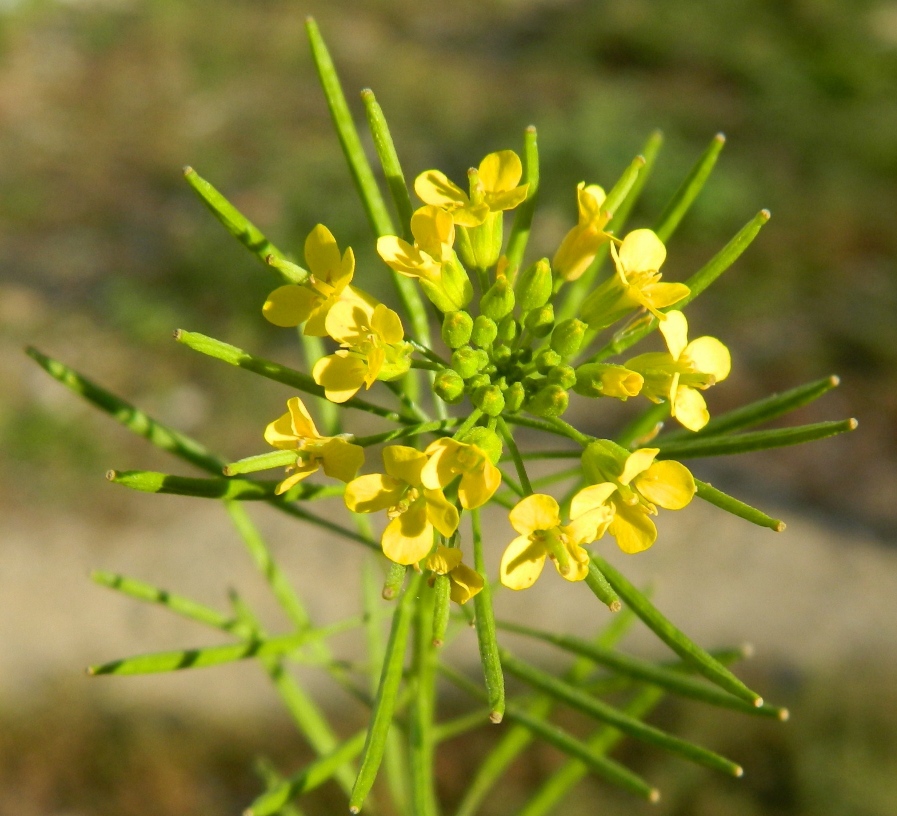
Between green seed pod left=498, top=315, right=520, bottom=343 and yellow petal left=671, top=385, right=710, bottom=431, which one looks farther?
green seed pod left=498, top=315, right=520, bottom=343

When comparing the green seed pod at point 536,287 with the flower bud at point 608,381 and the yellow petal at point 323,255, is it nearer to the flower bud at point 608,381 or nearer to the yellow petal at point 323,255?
the flower bud at point 608,381

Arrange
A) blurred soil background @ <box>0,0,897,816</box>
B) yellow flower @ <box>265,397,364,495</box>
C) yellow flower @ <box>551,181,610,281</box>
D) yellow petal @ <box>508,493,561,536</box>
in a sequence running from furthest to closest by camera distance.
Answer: blurred soil background @ <box>0,0,897,816</box> → yellow flower @ <box>551,181,610,281</box> → yellow flower @ <box>265,397,364,495</box> → yellow petal @ <box>508,493,561,536</box>

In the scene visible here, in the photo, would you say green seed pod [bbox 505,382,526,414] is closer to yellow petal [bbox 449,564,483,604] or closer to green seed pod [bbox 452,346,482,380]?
green seed pod [bbox 452,346,482,380]

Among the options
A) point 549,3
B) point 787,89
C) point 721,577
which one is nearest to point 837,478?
point 721,577

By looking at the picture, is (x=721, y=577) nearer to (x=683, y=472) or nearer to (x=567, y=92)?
(x=683, y=472)

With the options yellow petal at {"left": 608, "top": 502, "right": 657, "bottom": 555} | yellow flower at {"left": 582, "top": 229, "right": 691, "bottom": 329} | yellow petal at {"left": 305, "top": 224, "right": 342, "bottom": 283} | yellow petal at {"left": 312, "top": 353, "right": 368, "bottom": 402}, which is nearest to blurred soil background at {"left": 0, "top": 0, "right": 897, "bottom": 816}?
yellow petal at {"left": 608, "top": 502, "right": 657, "bottom": 555}
